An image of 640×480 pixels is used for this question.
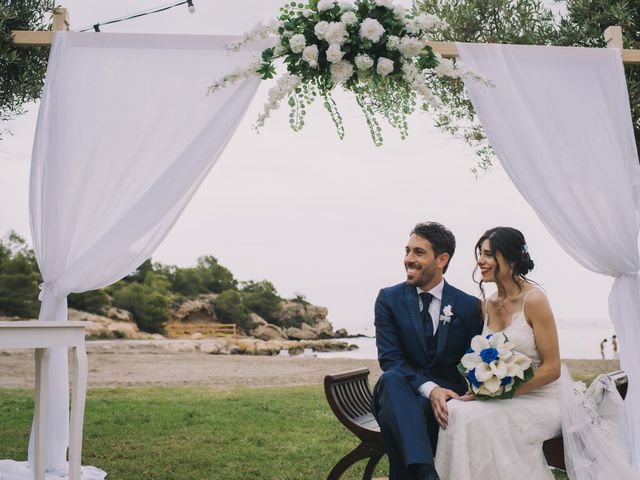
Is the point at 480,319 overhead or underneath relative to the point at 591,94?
underneath

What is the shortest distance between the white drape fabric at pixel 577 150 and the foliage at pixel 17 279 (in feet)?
65.1

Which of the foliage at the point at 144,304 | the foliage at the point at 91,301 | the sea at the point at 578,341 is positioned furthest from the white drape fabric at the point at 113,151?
the foliage at the point at 144,304

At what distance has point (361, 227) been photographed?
27750 millimetres

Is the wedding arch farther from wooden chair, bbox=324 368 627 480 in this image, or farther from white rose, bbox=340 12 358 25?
wooden chair, bbox=324 368 627 480

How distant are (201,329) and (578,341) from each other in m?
13.1

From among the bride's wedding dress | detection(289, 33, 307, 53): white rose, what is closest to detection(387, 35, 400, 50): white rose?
detection(289, 33, 307, 53): white rose

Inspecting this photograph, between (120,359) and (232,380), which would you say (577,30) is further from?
(120,359)

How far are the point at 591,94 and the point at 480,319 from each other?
2.08 metres

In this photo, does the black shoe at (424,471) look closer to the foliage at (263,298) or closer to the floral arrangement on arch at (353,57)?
the floral arrangement on arch at (353,57)

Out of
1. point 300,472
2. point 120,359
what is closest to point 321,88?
point 300,472

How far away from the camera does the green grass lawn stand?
220 inches

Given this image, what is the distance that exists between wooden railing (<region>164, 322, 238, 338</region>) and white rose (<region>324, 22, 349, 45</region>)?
2251 centimetres

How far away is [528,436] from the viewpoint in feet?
9.99

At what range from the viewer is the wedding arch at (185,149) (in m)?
4.20
